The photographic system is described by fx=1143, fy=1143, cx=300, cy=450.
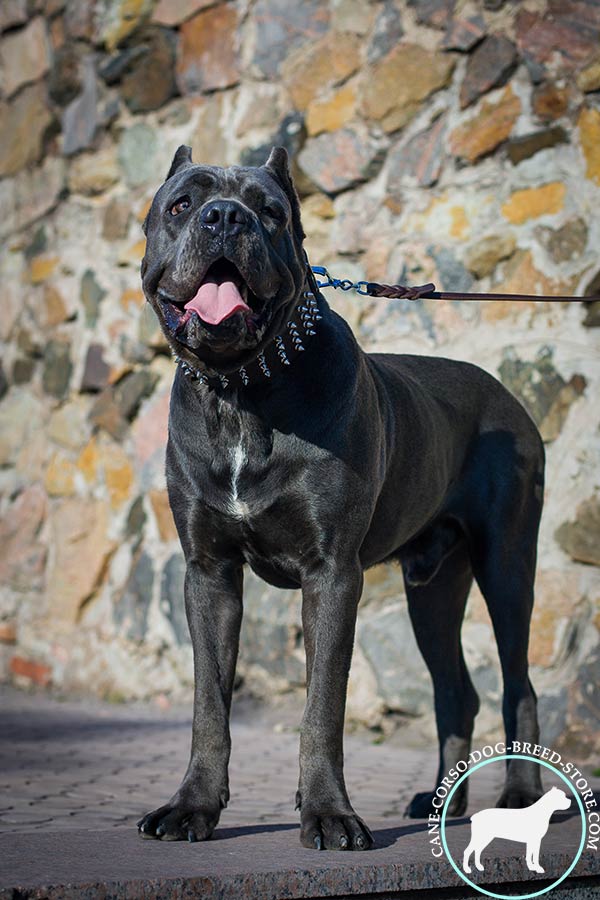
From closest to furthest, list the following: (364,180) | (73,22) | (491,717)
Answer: (491,717)
(364,180)
(73,22)

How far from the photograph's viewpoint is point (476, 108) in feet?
15.0

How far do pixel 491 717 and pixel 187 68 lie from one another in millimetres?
3465

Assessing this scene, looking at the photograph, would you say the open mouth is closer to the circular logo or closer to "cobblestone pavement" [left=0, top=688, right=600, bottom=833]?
the circular logo

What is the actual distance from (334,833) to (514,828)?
48cm

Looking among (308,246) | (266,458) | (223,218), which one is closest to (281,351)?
(266,458)

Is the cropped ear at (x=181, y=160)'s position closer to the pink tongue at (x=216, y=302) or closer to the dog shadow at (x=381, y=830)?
the pink tongue at (x=216, y=302)

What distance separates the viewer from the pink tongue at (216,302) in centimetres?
233

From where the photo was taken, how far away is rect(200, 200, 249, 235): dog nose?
2322 millimetres

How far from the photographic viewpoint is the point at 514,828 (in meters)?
2.56

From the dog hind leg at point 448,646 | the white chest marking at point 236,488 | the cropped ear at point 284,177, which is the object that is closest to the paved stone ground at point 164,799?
the dog hind leg at point 448,646

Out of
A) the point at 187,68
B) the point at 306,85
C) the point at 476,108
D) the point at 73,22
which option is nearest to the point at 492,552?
the point at 476,108

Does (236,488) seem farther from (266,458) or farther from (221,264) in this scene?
(221,264)

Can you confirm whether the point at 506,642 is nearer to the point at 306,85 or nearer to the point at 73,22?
the point at 306,85

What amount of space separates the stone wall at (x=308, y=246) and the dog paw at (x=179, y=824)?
2049 millimetres
